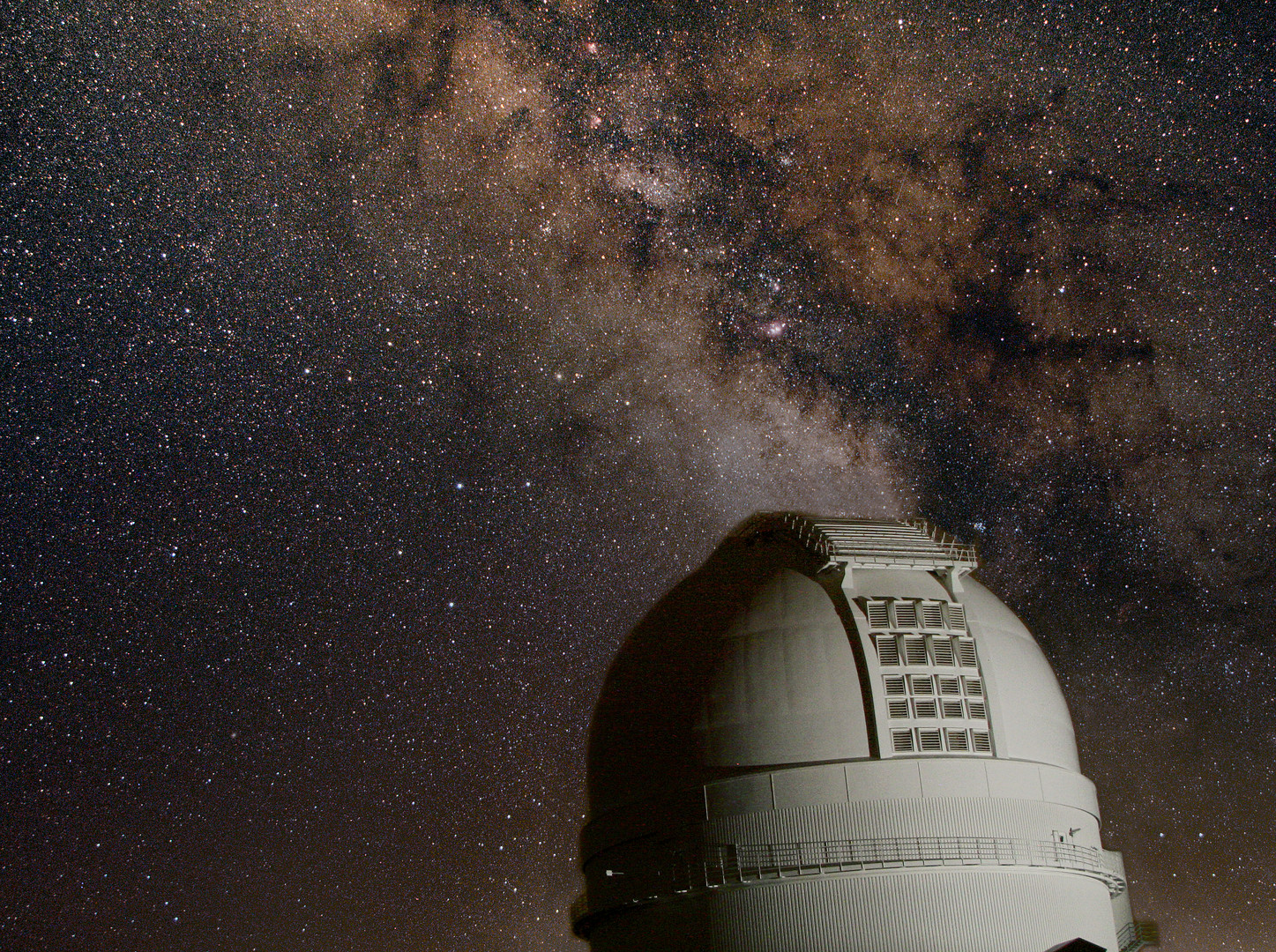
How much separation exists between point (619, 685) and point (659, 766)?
7.62 ft

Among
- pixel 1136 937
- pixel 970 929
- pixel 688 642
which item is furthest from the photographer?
pixel 1136 937

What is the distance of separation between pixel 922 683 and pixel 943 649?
771 mm

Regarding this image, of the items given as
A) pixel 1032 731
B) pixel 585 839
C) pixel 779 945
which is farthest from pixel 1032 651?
pixel 585 839

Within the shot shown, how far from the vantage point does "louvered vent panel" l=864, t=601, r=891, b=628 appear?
53.3 ft

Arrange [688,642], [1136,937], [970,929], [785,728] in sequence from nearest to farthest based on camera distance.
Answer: [970,929], [785,728], [688,642], [1136,937]

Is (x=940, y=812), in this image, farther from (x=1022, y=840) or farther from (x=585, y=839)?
(x=585, y=839)

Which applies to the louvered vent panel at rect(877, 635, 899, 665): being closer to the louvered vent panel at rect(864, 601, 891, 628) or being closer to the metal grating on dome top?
the louvered vent panel at rect(864, 601, 891, 628)

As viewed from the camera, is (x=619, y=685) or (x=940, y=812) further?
(x=619, y=685)

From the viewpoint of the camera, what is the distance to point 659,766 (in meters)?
16.5

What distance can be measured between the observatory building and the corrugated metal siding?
0.09ft

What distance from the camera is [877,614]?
1636 cm

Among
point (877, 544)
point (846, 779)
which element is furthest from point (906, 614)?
point (846, 779)

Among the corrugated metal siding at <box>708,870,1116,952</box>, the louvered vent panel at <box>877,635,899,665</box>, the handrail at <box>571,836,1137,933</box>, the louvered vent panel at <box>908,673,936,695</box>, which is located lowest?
the corrugated metal siding at <box>708,870,1116,952</box>

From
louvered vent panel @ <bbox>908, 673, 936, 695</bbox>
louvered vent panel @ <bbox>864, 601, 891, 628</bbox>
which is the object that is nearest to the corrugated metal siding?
louvered vent panel @ <bbox>908, 673, 936, 695</bbox>
